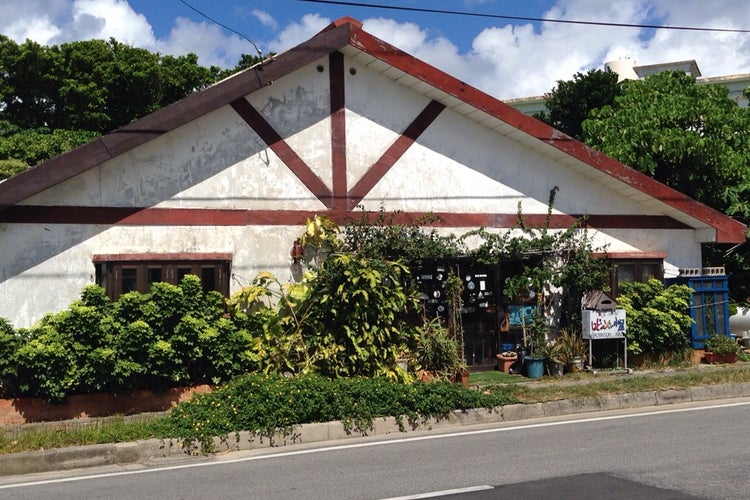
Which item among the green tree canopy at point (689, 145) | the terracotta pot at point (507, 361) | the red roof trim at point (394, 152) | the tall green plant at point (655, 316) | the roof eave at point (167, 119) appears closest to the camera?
the roof eave at point (167, 119)

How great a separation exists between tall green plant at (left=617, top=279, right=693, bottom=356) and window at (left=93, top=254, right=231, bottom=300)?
24.1ft

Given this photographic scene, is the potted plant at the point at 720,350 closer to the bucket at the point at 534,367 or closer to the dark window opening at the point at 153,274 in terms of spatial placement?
the bucket at the point at 534,367

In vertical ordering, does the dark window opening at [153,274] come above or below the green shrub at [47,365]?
above

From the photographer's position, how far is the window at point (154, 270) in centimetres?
1185

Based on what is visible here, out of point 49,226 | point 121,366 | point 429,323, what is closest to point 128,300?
point 121,366

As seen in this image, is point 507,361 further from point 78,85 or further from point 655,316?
point 78,85

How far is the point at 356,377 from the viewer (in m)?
11.8

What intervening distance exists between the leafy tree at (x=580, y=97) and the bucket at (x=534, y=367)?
1829 cm

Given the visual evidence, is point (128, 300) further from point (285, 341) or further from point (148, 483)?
point (148, 483)

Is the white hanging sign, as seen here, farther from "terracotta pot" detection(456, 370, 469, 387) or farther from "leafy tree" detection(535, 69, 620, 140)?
"leafy tree" detection(535, 69, 620, 140)

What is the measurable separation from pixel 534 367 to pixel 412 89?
17.6 ft

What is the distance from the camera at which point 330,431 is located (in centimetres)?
990

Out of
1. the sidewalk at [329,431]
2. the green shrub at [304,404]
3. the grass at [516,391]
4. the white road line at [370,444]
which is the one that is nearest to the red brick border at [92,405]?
the grass at [516,391]

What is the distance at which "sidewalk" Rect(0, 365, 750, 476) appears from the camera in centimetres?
856
